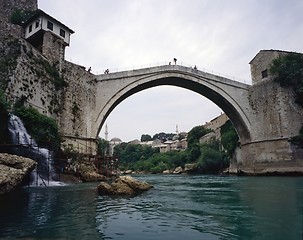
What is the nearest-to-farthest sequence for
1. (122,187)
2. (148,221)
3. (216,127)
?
(148,221), (122,187), (216,127)

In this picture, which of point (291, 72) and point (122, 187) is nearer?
point (122, 187)

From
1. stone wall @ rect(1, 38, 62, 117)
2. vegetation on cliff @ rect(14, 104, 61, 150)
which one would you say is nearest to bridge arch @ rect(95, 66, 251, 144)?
stone wall @ rect(1, 38, 62, 117)

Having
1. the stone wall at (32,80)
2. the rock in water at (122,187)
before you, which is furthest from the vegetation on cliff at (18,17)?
the rock in water at (122,187)

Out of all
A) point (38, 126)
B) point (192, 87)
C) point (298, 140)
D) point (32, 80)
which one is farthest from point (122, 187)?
point (192, 87)

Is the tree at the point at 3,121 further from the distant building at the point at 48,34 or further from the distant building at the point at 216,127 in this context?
the distant building at the point at 216,127

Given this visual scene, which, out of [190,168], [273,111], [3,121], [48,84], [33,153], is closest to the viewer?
[3,121]

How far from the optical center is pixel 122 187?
9164 millimetres

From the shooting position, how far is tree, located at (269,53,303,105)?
23.7m

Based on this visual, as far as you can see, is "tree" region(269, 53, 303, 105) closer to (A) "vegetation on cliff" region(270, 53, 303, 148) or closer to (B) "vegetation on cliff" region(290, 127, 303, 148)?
(A) "vegetation on cliff" region(270, 53, 303, 148)

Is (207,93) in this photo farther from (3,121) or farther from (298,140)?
(3,121)

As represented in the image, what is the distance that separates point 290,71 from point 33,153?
2232 centimetres

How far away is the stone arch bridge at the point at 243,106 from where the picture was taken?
22.9 metres

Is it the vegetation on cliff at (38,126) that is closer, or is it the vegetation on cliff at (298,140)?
the vegetation on cliff at (38,126)

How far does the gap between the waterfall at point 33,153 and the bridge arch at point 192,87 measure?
9.17 metres
